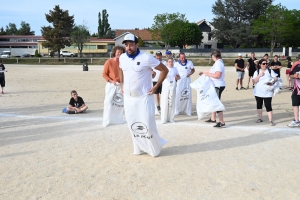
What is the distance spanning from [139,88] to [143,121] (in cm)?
58

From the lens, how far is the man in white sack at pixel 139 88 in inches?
210

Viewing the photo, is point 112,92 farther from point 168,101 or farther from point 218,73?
point 218,73

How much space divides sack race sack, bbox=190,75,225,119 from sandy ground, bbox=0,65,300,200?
496mm

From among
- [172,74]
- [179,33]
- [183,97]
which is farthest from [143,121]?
[179,33]

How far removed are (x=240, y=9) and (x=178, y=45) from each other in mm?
16084

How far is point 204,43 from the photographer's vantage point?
85.8 m

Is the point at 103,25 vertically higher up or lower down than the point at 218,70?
higher up

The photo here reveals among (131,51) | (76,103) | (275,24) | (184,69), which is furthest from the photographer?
(275,24)

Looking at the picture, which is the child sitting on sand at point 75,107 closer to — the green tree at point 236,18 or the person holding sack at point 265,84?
the person holding sack at point 265,84

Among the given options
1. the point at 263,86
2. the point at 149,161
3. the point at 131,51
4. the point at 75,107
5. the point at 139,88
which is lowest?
the point at 149,161

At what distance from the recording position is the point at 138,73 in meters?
5.39

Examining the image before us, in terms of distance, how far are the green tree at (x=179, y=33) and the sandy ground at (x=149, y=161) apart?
6549 centimetres

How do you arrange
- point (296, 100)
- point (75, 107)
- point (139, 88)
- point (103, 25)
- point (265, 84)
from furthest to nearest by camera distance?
point (103, 25)
point (75, 107)
point (265, 84)
point (296, 100)
point (139, 88)

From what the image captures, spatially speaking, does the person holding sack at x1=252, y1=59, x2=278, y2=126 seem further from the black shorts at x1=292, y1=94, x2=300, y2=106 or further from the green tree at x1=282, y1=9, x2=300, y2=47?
the green tree at x1=282, y1=9, x2=300, y2=47
